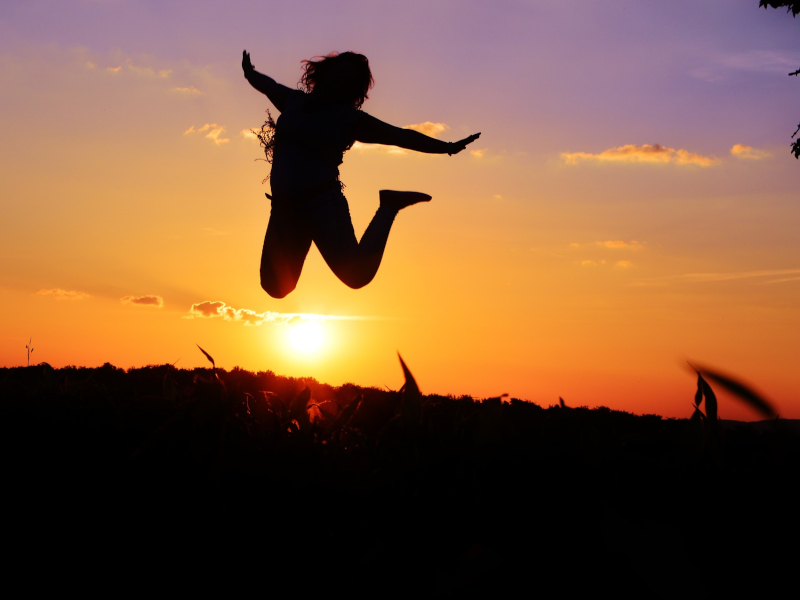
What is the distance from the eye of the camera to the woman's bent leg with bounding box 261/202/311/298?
15.8 ft

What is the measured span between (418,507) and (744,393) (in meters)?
0.97

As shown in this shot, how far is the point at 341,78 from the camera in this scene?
5.08 m

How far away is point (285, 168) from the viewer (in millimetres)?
4707

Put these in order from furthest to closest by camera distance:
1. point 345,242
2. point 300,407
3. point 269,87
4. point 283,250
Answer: point 269,87 < point 283,250 < point 345,242 < point 300,407

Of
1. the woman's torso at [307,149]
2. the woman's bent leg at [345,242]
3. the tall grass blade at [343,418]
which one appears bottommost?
the tall grass blade at [343,418]

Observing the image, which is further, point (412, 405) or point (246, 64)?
point (246, 64)

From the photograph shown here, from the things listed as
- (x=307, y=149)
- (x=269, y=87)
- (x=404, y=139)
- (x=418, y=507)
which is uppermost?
(x=269, y=87)

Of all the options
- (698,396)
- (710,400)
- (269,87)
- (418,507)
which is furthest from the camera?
(269,87)

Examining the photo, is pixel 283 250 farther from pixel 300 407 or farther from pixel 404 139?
pixel 300 407

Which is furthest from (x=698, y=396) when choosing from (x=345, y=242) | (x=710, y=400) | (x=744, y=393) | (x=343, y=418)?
(x=345, y=242)

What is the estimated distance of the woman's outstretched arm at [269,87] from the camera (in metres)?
5.15

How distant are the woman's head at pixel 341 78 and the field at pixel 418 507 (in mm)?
3512

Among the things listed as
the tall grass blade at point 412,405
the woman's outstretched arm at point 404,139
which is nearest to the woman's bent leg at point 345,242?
the woman's outstretched arm at point 404,139

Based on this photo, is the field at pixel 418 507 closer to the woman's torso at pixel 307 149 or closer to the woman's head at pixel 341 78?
the woman's torso at pixel 307 149
